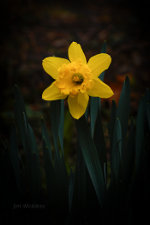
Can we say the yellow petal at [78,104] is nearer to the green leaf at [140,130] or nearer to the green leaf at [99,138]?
the green leaf at [99,138]

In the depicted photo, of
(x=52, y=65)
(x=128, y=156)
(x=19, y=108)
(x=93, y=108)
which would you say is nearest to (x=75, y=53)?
(x=52, y=65)

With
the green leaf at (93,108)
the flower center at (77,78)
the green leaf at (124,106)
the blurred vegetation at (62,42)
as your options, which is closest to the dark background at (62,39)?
the blurred vegetation at (62,42)

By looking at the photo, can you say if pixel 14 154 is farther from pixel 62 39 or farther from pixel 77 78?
pixel 62 39

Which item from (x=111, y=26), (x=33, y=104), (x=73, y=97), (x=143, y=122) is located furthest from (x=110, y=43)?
(x=73, y=97)

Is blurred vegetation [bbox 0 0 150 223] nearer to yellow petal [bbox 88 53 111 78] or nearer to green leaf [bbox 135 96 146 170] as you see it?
green leaf [bbox 135 96 146 170]

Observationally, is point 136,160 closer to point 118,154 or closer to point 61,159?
point 118,154

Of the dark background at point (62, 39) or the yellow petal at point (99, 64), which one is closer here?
the yellow petal at point (99, 64)

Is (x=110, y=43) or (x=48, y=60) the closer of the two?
(x=48, y=60)

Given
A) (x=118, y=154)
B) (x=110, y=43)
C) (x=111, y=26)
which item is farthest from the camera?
(x=111, y=26)
